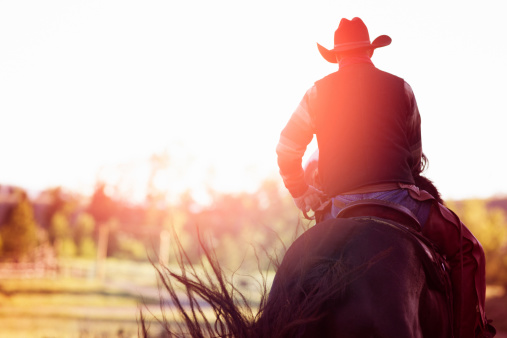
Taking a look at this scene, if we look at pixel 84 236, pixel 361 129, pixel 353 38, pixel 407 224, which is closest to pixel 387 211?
pixel 407 224

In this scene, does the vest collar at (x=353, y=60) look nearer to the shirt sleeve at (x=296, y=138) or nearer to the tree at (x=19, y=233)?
the shirt sleeve at (x=296, y=138)

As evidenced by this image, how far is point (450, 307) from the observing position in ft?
9.82

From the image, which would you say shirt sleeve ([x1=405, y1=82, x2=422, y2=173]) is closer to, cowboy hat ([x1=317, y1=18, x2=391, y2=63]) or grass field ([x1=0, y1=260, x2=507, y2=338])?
cowboy hat ([x1=317, y1=18, x2=391, y2=63])

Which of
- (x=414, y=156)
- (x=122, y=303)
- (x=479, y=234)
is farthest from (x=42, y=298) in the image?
(x=414, y=156)

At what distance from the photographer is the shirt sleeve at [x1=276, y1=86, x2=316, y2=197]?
3.52 metres

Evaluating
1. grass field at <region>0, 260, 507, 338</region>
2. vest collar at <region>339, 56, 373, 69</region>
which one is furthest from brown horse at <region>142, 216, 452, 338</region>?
grass field at <region>0, 260, 507, 338</region>

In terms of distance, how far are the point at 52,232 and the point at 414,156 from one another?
141 feet

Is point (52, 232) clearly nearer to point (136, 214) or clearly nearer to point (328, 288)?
point (136, 214)

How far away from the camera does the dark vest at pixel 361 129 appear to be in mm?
3264

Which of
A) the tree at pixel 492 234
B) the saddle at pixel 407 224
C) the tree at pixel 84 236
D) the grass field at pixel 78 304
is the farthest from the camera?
the tree at pixel 84 236

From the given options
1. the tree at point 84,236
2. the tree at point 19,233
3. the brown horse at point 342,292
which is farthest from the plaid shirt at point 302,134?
the tree at point 84,236

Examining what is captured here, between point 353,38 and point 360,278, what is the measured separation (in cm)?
176

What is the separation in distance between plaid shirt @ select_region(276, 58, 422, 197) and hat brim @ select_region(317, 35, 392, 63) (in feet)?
0.27

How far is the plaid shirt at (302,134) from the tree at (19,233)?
3351 cm
